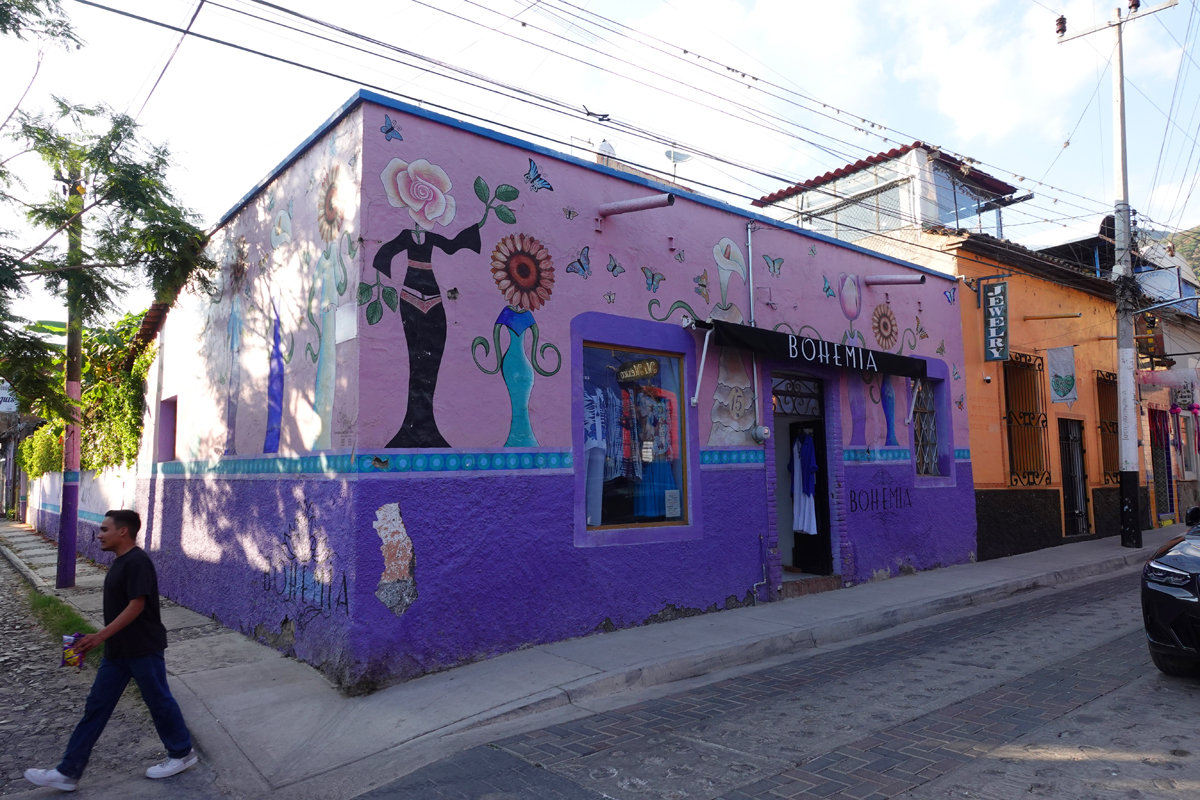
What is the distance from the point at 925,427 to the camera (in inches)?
494

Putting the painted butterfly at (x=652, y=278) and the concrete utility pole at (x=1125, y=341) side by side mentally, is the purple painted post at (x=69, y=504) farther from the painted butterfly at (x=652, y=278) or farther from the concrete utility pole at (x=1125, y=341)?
the concrete utility pole at (x=1125, y=341)

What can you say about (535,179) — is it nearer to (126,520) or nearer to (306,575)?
(306,575)

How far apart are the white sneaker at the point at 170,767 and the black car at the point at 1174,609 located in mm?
6755

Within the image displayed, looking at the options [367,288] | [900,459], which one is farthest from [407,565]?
[900,459]


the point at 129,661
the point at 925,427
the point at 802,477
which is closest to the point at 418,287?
the point at 129,661

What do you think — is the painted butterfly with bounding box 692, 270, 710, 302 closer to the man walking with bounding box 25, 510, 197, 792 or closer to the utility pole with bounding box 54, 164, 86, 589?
the man walking with bounding box 25, 510, 197, 792

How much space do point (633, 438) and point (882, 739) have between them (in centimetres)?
428

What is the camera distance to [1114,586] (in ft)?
35.6

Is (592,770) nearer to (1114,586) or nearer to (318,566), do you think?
(318,566)

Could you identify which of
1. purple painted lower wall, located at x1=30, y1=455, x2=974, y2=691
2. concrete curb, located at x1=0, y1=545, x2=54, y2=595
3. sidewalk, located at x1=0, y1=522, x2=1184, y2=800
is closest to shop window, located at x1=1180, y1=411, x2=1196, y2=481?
sidewalk, located at x1=0, y1=522, x2=1184, y2=800

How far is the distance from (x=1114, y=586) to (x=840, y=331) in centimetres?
526

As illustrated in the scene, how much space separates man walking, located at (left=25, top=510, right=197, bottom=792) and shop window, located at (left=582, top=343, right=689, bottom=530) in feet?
13.0

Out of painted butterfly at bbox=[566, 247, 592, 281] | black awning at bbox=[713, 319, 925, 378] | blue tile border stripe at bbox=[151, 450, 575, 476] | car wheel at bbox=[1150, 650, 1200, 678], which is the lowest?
car wheel at bbox=[1150, 650, 1200, 678]

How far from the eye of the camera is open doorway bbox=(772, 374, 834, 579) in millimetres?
10508
